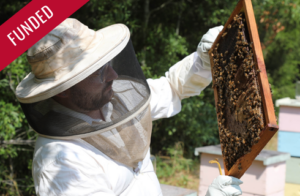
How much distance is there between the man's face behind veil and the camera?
1.70m

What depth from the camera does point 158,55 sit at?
18.9 feet

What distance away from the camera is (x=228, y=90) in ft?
6.41

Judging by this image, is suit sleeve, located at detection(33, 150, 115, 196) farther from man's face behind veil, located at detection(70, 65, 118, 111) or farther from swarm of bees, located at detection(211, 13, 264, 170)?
swarm of bees, located at detection(211, 13, 264, 170)

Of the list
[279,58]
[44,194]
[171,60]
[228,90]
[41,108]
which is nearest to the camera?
[44,194]

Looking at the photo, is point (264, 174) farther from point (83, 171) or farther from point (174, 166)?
point (174, 166)

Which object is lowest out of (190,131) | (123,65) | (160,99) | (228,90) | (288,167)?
(190,131)

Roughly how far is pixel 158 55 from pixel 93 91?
4.14m

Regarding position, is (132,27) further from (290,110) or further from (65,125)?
(65,125)

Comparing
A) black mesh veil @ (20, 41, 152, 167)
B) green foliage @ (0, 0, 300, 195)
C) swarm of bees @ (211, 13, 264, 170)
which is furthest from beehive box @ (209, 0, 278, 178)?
green foliage @ (0, 0, 300, 195)

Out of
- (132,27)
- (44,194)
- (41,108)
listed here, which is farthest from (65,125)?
(132,27)

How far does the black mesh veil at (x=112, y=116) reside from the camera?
5.56 feet

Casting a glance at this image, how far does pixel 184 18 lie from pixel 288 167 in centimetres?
375

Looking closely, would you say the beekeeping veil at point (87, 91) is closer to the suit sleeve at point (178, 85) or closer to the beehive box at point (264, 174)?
the suit sleeve at point (178, 85)

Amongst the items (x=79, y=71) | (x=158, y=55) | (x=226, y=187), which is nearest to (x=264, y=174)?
(x=226, y=187)
